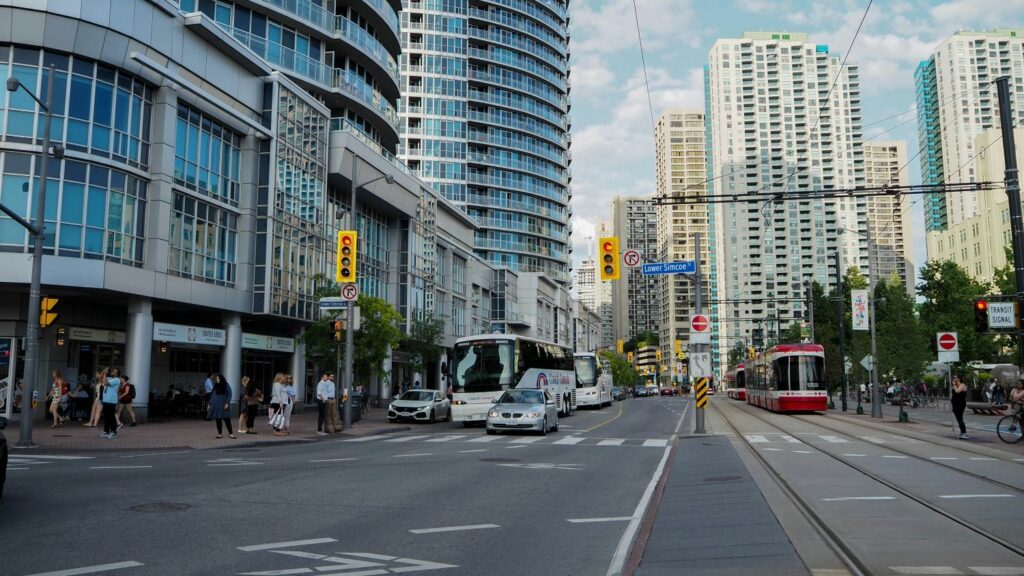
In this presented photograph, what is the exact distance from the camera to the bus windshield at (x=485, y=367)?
30906 millimetres

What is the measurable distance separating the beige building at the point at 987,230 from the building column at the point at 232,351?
81997 millimetres

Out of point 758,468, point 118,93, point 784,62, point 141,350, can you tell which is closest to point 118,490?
point 758,468

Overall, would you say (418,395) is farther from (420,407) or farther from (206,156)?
(206,156)

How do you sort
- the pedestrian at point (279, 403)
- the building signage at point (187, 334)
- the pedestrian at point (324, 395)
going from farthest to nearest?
the building signage at point (187, 334)
the pedestrian at point (324, 395)
the pedestrian at point (279, 403)

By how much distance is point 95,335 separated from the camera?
98.5ft

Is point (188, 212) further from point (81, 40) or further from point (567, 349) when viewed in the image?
point (567, 349)

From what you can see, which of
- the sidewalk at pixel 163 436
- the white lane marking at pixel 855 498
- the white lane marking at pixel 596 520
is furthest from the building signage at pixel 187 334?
the white lane marking at pixel 855 498

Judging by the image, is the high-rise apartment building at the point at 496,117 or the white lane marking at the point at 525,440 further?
the high-rise apartment building at the point at 496,117

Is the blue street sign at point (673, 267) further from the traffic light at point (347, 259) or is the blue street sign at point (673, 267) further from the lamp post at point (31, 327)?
the lamp post at point (31, 327)

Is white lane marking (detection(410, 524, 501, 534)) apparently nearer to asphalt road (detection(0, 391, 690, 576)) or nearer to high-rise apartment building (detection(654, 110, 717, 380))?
asphalt road (detection(0, 391, 690, 576))

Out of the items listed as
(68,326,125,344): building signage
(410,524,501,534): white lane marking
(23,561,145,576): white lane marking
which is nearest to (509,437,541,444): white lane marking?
(410,524,501,534): white lane marking

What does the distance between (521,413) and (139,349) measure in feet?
48.2

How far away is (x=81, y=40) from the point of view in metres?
26.5

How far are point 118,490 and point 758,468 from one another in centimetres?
1074
